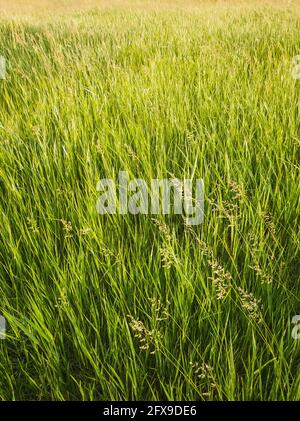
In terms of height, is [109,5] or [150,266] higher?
[109,5]

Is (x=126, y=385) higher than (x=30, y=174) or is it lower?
lower

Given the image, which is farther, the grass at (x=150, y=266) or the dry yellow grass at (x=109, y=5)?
the dry yellow grass at (x=109, y=5)

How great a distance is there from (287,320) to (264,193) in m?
0.41

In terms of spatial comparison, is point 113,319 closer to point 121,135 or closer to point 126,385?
point 126,385

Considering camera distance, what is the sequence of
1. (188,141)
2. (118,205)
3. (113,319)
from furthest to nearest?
(188,141), (118,205), (113,319)

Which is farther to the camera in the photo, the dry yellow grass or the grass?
the dry yellow grass

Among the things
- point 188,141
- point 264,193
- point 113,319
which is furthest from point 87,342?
point 188,141

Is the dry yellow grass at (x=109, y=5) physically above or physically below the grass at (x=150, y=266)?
above

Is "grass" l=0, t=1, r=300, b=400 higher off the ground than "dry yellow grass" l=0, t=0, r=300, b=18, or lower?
lower

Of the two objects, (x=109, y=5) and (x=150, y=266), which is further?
(x=109, y=5)

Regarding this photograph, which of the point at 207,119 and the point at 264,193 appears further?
the point at 207,119

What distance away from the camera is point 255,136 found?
1.61 meters
